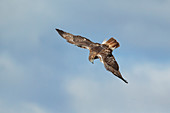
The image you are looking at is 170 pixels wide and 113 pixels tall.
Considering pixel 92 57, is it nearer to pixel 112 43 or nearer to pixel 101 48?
pixel 101 48

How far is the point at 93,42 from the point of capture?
1794 inches

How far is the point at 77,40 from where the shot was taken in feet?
152

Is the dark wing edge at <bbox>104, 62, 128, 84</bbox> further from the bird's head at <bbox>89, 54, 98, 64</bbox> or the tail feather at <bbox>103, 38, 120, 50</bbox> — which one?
the tail feather at <bbox>103, 38, 120, 50</bbox>

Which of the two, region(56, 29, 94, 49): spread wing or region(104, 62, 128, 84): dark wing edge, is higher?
region(56, 29, 94, 49): spread wing

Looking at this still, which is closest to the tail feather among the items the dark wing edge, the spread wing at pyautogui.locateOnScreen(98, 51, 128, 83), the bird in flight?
the bird in flight

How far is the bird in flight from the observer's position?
4052cm

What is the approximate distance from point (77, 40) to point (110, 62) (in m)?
6.85

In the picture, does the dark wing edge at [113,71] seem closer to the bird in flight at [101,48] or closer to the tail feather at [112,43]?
the bird in flight at [101,48]

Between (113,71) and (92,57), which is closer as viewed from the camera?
(113,71)

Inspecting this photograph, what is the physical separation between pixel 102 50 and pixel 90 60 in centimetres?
224

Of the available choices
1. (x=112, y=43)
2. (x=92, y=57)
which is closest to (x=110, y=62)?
(x=92, y=57)
